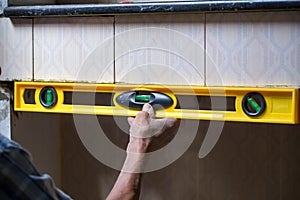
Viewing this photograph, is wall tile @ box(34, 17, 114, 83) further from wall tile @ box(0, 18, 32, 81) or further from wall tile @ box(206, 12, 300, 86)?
wall tile @ box(206, 12, 300, 86)

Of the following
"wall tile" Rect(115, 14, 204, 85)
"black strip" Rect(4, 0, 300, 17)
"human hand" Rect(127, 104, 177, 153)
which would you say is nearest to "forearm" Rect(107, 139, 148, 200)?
"human hand" Rect(127, 104, 177, 153)

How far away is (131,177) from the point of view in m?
1.16

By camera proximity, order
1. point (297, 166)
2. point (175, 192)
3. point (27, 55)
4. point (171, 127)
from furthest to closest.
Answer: point (175, 192)
point (297, 166)
point (27, 55)
point (171, 127)

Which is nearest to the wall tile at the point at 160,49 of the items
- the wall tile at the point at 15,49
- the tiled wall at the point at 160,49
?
the tiled wall at the point at 160,49

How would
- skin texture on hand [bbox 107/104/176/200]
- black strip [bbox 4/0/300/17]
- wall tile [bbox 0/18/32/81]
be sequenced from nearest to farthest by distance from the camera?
black strip [bbox 4/0/300/17]
skin texture on hand [bbox 107/104/176/200]
wall tile [bbox 0/18/32/81]

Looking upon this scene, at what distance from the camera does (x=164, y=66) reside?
1.15 meters

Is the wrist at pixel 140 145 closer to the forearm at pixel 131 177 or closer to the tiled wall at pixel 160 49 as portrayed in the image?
the forearm at pixel 131 177

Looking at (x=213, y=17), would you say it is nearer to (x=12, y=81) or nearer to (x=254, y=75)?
(x=254, y=75)

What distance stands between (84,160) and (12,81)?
41 cm

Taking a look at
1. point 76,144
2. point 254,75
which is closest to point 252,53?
point 254,75

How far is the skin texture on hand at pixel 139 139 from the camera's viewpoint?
1.15 meters

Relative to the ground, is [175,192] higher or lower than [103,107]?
lower

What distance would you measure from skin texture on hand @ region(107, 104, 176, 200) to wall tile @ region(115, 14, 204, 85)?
8 centimetres

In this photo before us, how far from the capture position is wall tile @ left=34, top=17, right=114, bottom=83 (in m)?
1.20
